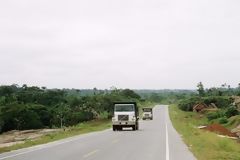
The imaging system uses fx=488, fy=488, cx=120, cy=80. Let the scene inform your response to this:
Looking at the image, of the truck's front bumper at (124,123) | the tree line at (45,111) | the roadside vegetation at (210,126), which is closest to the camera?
the roadside vegetation at (210,126)

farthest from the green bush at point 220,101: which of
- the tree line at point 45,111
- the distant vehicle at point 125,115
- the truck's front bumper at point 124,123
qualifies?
the truck's front bumper at point 124,123

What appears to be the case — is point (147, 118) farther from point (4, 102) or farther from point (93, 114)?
point (4, 102)

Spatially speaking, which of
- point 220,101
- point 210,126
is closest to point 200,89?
point 220,101

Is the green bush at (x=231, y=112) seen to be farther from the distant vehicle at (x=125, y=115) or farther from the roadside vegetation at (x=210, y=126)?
the distant vehicle at (x=125, y=115)

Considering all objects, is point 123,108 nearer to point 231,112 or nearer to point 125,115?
point 125,115

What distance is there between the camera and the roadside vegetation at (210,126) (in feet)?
71.8

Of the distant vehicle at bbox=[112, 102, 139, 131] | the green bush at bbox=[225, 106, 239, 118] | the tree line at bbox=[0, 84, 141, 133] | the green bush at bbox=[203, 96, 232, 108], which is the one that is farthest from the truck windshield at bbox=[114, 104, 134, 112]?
the green bush at bbox=[203, 96, 232, 108]

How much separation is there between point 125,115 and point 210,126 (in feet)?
33.0

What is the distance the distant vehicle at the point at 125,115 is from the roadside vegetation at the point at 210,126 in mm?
4341

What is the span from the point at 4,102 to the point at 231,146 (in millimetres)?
62272

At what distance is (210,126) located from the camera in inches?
1868

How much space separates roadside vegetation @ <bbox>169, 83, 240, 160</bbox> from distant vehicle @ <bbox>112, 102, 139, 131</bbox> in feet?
A: 14.2

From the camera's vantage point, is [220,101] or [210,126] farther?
[220,101]

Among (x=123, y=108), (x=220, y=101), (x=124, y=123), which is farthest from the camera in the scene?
(x=220, y=101)
